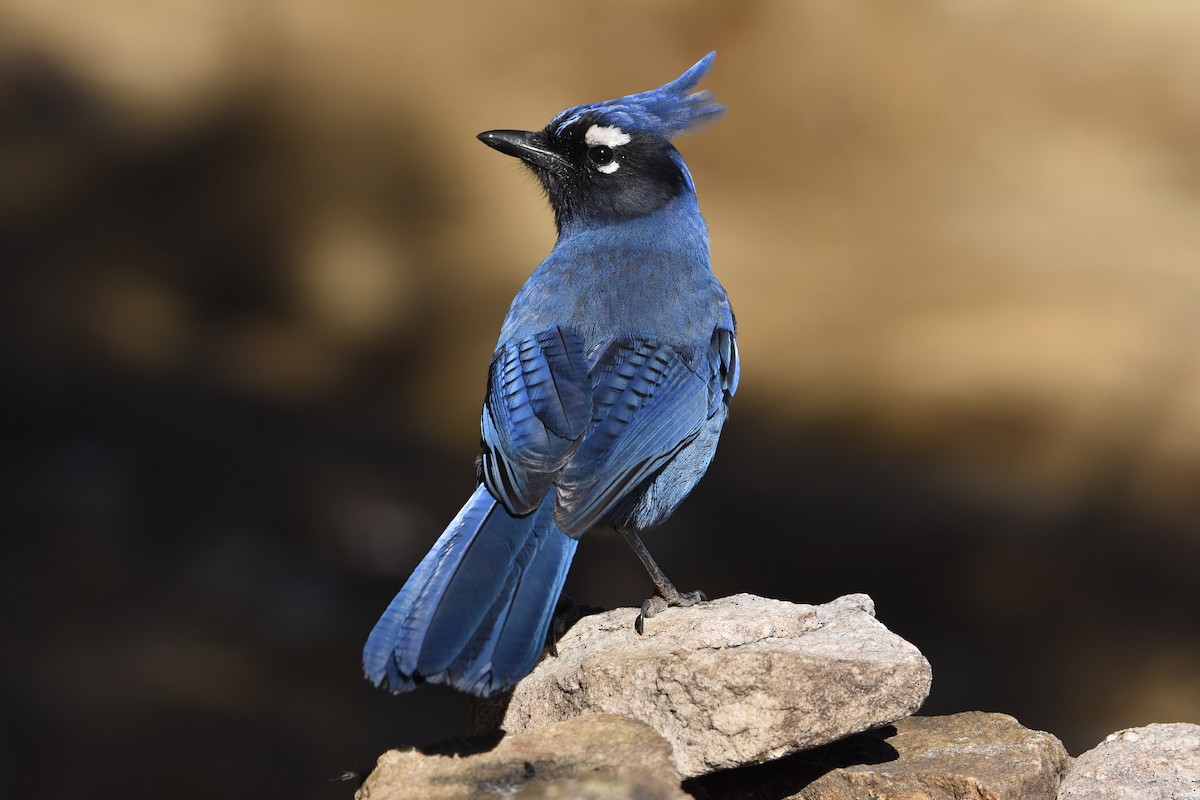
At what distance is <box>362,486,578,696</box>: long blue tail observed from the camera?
2.88 m

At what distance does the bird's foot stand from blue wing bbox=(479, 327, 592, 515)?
1.46ft

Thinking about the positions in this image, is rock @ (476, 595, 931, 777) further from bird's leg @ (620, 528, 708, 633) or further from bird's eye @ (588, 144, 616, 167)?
bird's eye @ (588, 144, 616, 167)

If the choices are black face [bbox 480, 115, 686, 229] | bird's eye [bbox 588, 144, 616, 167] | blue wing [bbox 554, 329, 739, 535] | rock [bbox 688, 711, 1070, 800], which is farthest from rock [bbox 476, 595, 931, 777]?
bird's eye [bbox 588, 144, 616, 167]

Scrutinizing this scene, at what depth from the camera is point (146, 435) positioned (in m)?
6.71

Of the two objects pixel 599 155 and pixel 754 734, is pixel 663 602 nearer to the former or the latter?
pixel 754 734

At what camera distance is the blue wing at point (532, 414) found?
343 centimetres

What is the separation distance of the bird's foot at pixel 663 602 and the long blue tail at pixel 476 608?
1.19 ft

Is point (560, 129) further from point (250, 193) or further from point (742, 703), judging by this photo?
point (250, 193)

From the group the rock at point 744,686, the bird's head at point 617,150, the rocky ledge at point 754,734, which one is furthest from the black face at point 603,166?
the rock at point 744,686

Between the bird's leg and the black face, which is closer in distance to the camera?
the bird's leg

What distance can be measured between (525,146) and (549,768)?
7.63 ft

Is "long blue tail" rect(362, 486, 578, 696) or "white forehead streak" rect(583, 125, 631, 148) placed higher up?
"white forehead streak" rect(583, 125, 631, 148)

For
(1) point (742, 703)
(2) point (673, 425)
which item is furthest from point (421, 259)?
(1) point (742, 703)

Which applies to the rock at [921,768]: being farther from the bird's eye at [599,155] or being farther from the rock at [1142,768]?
the bird's eye at [599,155]
